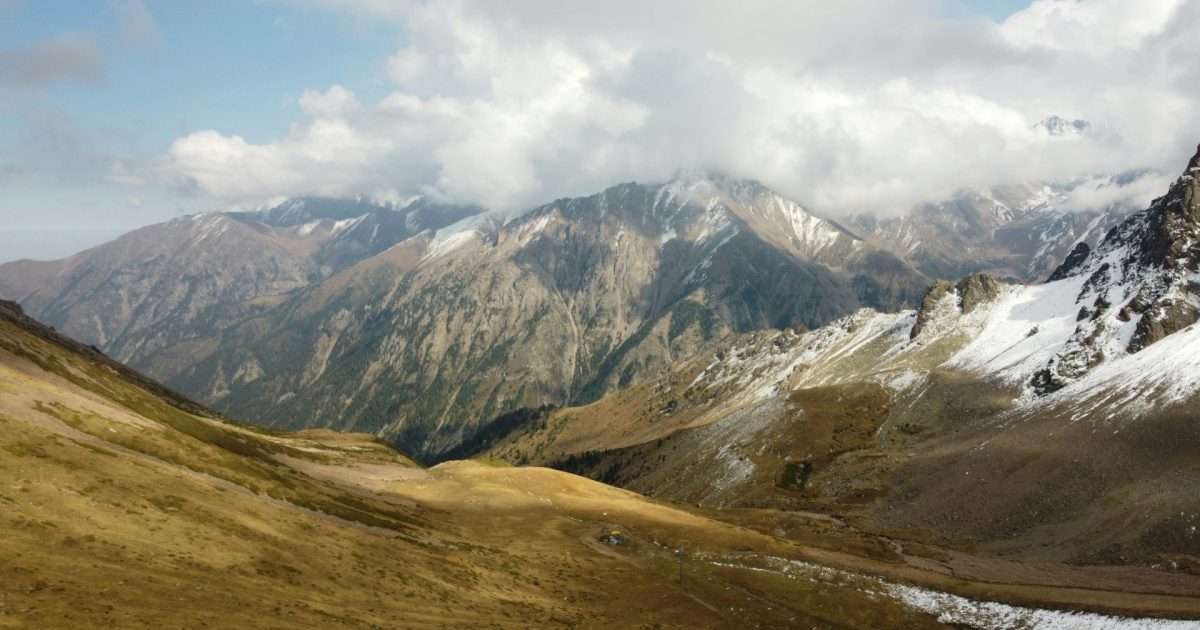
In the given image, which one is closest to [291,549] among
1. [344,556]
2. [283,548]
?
[283,548]

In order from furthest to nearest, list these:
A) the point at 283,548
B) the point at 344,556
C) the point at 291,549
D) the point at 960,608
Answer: the point at 960,608
the point at 344,556
the point at 291,549
the point at 283,548

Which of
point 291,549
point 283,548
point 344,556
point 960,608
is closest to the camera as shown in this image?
point 283,548

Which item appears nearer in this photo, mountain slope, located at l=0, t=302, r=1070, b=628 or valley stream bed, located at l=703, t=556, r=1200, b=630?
mountain slope, located at l=0, t=302, r=1070, b=628

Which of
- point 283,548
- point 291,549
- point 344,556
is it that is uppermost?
point 283,548

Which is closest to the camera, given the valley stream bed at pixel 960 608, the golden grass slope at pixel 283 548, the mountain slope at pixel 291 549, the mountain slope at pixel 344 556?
the golden grass slope at pixel 283 548

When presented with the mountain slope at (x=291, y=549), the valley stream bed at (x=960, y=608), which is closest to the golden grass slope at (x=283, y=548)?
the mountain slope at (x=291, y=549)

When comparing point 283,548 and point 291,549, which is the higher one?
point 283,548

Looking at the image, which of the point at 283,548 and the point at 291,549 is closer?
the point at 283,548

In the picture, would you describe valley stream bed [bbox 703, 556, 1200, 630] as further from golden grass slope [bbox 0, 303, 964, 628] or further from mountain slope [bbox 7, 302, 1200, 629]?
golden grass slope [bbox 0, 303, 964, 628]

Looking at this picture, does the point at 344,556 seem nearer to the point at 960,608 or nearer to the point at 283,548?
the point at 283,548

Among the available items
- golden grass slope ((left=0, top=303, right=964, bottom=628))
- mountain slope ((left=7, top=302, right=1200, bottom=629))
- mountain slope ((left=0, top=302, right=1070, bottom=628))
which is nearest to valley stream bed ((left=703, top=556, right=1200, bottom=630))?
mountain slope ((left=7, top=302, right=1200, bottom=629))

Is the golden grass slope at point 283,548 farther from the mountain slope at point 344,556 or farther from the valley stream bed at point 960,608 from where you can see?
the valley stream bed at point 960,608

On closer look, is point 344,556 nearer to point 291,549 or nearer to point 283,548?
point 291,549

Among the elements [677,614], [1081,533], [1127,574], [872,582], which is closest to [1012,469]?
[1081,533]
